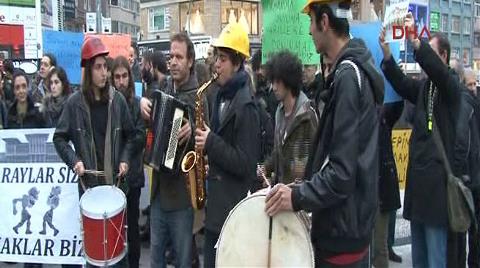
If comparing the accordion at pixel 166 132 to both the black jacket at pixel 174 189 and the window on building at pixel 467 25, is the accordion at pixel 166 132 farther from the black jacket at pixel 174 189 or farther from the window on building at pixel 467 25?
the window on building at pixel 467 25

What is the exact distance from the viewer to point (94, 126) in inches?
195

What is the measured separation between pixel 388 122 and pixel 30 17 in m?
13.8

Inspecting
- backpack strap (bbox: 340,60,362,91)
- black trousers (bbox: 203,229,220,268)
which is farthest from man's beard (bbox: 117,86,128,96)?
backpack strap (bbox: 340,60,362,91)

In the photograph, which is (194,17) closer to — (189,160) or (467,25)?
(467,25)

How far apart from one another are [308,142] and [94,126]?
1.83 meters

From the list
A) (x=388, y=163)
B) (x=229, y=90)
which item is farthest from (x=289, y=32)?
(x=229, y=90)

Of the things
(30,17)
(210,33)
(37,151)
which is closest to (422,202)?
(37,151)

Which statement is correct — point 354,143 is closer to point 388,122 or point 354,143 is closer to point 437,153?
point 437,153

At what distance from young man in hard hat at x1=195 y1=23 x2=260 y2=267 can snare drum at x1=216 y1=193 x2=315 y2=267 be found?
0.94m

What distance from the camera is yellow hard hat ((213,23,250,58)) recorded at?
4172mm

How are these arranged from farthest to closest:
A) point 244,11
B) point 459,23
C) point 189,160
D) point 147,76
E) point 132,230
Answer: point 459,23 < point 244,11 < point 147,76 < point 132,230 < point 189,160

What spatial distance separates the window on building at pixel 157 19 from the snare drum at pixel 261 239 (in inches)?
1942

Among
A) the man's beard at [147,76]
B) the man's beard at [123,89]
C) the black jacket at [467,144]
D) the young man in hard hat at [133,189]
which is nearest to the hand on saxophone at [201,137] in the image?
the young man in hard hat at [133,189]

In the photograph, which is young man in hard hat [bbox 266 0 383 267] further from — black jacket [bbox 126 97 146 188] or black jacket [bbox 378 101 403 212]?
black jacket [bbox 378 101 403 212]
